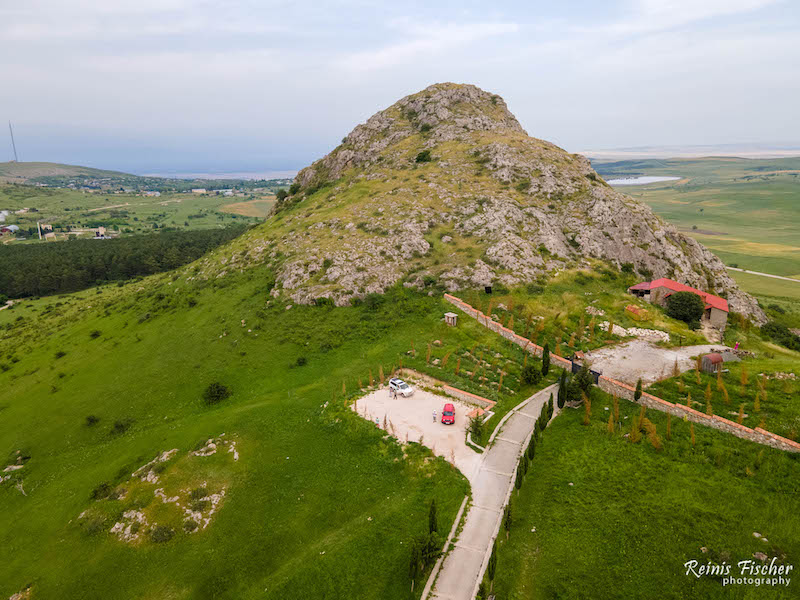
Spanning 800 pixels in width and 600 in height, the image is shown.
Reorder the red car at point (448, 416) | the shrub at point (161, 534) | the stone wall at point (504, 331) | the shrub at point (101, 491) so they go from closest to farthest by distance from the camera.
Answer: the shrub at point (161, 534), the shrub at point (101, 491), the red car at point (448, 416), the stone wall at point (504, 331)

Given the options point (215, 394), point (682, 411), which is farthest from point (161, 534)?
point (682, 411)

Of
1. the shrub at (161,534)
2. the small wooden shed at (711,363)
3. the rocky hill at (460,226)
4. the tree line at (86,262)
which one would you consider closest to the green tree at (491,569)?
the shrub at (161,534)

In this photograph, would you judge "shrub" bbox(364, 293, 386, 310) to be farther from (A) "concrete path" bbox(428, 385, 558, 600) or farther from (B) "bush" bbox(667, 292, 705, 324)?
(B) "bush" bbox(667, 292, 705, 324)

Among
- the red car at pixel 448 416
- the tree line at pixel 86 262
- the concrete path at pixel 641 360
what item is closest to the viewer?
the red car at pixel 448 416

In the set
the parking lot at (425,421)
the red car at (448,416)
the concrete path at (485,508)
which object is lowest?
the concrete path at (485,508)

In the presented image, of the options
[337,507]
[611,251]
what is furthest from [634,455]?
[611,251]

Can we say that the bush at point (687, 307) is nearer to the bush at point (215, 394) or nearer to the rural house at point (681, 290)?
the rural house at point (681, 290)
